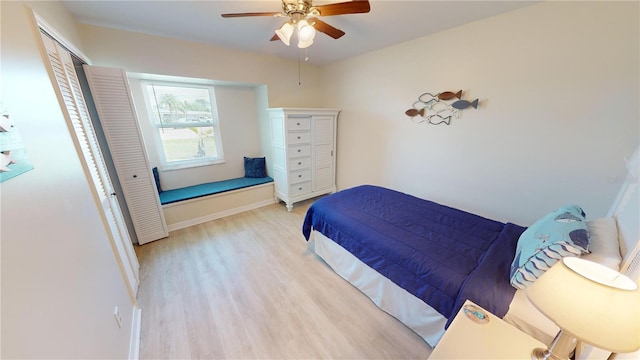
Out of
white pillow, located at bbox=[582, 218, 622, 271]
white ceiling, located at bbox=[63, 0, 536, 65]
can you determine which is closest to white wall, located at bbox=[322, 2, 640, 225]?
white ceiling, located at bbox=[63, 0, 536, 65]

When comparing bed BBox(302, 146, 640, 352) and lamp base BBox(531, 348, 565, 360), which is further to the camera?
bed BBox(302, 146, 640, 352)

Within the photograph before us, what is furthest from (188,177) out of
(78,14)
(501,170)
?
(501,170)

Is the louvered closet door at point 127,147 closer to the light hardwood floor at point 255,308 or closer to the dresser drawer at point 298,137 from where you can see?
the light hardwood floor at point 255,308

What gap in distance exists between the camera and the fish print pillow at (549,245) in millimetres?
940

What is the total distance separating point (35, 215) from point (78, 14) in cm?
226

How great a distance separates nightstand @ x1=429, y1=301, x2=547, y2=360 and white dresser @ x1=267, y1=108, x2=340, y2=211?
2658 mm

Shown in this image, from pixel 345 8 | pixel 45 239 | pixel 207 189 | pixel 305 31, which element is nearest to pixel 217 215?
pixel 207 189

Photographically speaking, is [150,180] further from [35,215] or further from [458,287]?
[458,287]

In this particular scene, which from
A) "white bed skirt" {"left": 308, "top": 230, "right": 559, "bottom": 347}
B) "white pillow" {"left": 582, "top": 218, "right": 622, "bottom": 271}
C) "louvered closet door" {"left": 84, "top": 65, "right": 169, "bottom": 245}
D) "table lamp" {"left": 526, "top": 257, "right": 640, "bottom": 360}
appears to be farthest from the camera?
"louvered closet door" {"left": 84, "top": 65, "right": 169, "bottom": 245}

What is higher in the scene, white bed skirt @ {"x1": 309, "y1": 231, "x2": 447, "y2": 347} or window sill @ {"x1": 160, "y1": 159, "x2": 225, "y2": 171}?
window sill @ {"x1": 160, "y1": 159, "x2": 225, "y2": 171}

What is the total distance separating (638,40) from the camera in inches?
54.6

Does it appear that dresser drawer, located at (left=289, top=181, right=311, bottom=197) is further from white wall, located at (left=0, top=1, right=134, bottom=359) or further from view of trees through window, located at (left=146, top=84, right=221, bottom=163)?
white wall, located at (left=0, top=1, right=134, bottom=359)

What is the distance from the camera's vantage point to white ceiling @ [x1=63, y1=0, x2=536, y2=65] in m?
1.71

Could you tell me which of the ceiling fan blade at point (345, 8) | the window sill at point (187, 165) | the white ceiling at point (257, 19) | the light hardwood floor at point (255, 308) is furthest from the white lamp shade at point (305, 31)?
the window sill at point (187, 165)
